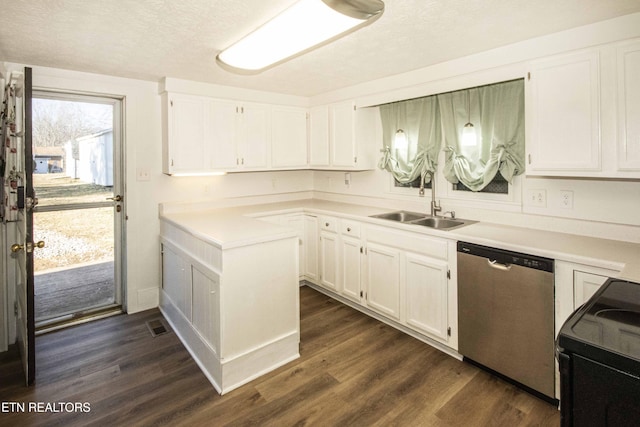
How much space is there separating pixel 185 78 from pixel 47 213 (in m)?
1.70

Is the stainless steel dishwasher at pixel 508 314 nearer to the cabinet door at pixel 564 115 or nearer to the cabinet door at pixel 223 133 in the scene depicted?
the cabinet door at pixel 564 115

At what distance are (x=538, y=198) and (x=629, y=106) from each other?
2.72ft

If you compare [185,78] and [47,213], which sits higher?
[185,78]

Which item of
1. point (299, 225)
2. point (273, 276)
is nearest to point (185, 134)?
point (299, 225)

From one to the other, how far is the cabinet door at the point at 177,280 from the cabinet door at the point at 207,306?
14cm

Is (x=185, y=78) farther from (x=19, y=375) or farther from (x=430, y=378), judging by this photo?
(x=430, y=378)

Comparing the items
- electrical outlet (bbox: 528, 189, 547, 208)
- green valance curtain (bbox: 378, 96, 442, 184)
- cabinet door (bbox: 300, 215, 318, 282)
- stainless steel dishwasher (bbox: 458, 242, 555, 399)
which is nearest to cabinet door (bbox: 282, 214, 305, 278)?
cabinet door (bbox: 300, 215, 318, 282)

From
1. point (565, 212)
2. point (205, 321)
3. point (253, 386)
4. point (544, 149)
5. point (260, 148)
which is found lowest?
point (253, 386)

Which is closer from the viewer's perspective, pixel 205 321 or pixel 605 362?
pixel 605 362

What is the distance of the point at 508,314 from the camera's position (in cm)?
219

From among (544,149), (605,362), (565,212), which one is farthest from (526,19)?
(605,362)

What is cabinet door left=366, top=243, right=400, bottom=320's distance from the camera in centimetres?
294

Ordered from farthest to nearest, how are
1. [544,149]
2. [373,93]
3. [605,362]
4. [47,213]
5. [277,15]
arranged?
[373,93] < [47,213] < [544,149] < [277,15] < [605,362]

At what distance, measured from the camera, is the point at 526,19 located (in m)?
2.04
